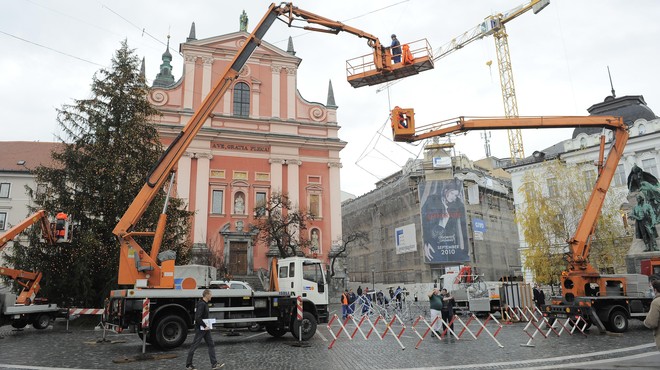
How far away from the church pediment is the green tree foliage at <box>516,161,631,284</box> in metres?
24.7

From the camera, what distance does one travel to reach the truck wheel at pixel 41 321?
17.6m

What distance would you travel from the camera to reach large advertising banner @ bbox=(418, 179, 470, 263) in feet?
128

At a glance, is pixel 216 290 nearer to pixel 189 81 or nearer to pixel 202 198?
pixel 202 198

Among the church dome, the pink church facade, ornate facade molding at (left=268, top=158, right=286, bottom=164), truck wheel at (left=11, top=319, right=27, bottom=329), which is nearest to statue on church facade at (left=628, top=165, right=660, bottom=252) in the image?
the church dome

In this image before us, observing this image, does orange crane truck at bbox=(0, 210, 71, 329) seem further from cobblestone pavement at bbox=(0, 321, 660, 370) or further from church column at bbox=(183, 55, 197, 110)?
church column at bbox=(183, 55, 197, 110)

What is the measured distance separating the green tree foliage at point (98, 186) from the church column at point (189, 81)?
52.5 ft

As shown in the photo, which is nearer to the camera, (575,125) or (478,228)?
(575,125)

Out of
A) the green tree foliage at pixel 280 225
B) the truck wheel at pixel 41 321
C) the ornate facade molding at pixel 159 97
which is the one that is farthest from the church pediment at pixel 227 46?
the truck wheel at pixel 41 321

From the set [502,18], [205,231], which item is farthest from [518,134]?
[205,231]

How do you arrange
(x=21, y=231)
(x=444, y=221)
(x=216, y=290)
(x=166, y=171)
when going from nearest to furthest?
(x=216, y=290), (x=166, y=171), (x=21, y=231), (x=444, y=221)

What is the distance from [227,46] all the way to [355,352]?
35143 millimetres

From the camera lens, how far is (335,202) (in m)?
39.5

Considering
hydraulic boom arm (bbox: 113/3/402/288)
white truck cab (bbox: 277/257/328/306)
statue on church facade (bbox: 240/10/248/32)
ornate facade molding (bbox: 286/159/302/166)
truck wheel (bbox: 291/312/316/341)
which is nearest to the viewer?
hydraulic boom arm (bbox: 113/3/402/288)

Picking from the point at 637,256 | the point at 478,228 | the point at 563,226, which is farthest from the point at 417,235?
the point at 637,256
